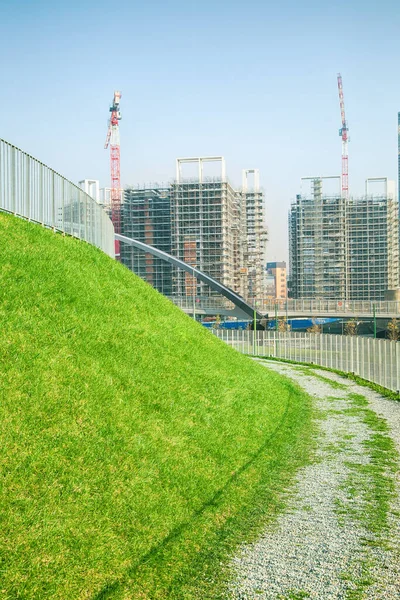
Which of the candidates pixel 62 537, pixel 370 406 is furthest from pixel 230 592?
pixel 370 406

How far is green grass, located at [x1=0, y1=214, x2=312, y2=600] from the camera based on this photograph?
553 cm

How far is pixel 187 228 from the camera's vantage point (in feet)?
313

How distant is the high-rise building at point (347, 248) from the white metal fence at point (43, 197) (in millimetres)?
96821

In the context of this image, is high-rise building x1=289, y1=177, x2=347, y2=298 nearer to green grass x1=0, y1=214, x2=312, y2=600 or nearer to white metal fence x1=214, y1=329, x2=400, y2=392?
white metal fence x1=214, y1=329, x2=400, y2=392

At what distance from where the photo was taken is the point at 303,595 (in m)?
5.33

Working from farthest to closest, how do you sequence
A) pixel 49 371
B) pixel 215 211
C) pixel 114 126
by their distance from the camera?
pixel 114 126
pixel 215 211
pixel 49 371

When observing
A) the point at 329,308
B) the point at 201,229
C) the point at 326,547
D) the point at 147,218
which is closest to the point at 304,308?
the point at 329,308

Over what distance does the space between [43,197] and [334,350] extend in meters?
16.4

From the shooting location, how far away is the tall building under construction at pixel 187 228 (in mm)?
94375

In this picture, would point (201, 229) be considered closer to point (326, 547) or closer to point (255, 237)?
point (255, 237)

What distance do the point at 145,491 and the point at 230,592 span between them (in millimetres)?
1891

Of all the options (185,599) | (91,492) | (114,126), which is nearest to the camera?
(185,599)

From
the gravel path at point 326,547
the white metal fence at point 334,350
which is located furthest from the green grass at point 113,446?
the white metal fence at point 334,350

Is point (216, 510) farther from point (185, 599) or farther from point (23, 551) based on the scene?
point (23, 551)
